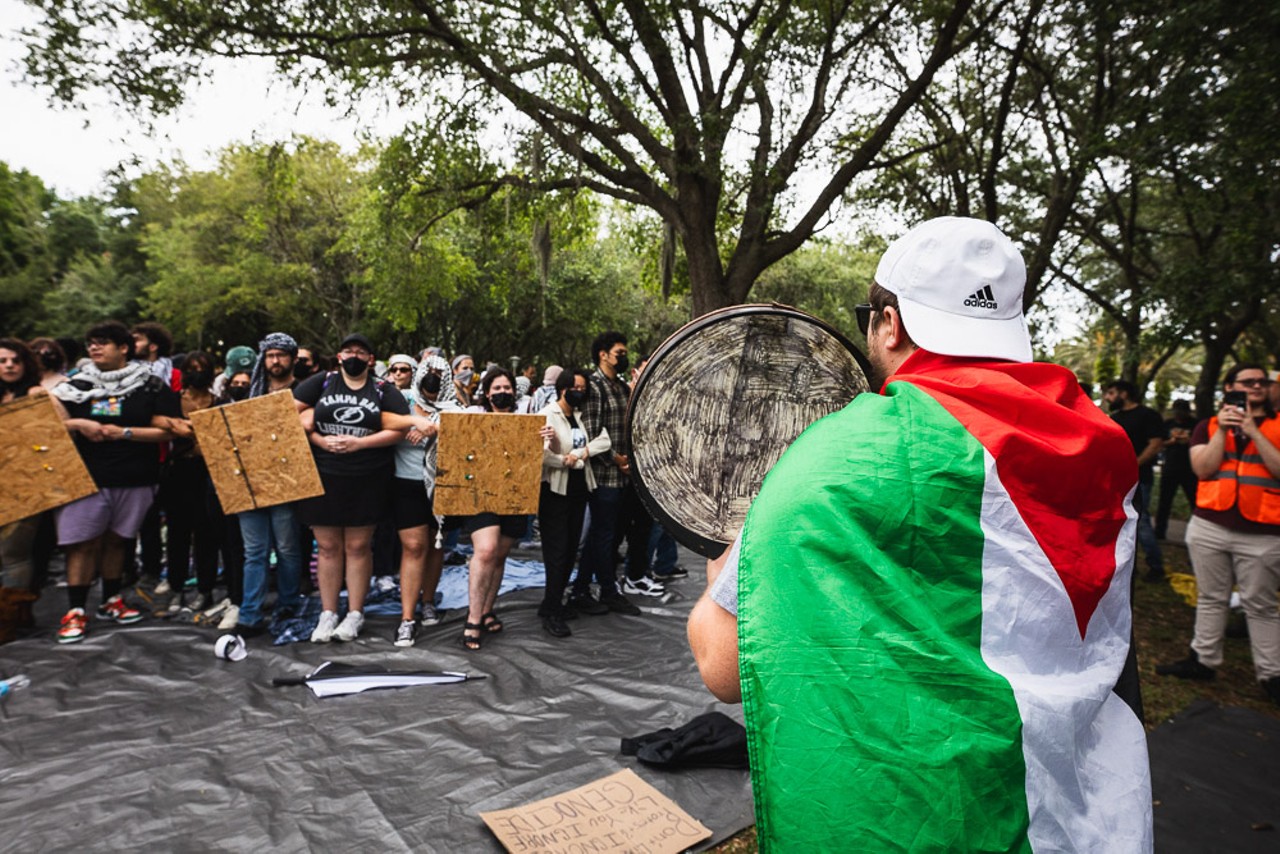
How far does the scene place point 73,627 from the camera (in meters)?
4.96

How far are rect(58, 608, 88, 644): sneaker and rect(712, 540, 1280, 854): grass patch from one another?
491 centimetres

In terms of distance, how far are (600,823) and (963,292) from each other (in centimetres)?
285

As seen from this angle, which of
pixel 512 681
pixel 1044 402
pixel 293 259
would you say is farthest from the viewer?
pixel 293 259

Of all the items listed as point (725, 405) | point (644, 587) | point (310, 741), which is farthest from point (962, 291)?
point (644, 587)

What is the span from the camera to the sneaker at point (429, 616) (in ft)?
18.2

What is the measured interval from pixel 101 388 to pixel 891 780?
614 cm

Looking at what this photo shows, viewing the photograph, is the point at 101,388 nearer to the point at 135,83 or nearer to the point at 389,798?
the point at 389,798

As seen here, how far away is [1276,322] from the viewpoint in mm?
18703

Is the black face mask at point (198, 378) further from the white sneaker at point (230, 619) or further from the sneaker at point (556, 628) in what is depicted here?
the sneaker at point (556, 628)

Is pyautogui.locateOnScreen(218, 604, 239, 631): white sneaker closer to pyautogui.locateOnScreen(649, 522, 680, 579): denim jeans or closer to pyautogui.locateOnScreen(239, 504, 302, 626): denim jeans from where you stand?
pyautogui.locateOnScreen(239, 504, 302, 626): denim jeans

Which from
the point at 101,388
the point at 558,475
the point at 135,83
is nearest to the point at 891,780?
the point at 558,475

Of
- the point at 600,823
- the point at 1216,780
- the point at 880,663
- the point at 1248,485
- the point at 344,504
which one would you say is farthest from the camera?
the point at 344,504

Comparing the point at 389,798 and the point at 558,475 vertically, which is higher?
the point at 558,475

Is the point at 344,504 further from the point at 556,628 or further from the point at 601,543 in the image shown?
the point at 601,543
